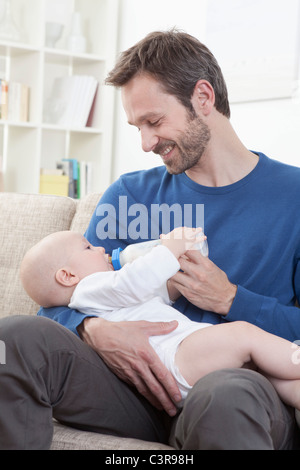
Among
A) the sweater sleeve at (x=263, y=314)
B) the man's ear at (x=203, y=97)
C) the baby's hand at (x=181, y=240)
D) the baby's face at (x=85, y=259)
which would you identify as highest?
the man's ear at (x=203, y=97)

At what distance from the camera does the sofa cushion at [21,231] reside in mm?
2000

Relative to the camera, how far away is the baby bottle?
4.94ft

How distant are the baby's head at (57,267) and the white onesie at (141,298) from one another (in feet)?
0.15

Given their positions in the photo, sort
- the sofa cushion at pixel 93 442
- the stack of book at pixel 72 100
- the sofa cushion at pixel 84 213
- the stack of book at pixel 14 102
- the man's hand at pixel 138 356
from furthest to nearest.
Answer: the stack of book at pixel 72 100, the stack of book at pixel 14 102, the sofa cushion at pixel 84 213, the man's hand at pixel 138 356, the sofa cushion at pixel 93 442

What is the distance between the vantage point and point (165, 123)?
1.65 meters

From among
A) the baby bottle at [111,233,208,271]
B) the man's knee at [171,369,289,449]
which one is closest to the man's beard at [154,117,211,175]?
the baby bottle at [111,233,208,271]

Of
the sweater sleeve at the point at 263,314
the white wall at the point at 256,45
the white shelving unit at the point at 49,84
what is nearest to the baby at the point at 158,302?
the sweater sleeve at the point at 263,314

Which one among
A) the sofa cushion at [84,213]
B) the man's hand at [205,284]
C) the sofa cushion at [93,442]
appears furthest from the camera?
the sofa cushion at [84,213]

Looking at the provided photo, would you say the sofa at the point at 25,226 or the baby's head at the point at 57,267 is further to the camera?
the sofa at the point at 25,226

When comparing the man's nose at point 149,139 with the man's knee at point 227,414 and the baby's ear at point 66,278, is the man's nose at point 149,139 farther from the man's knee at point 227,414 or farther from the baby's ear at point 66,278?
the man's knee at point 227,414

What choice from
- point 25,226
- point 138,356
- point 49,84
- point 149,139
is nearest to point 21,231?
point 25,226

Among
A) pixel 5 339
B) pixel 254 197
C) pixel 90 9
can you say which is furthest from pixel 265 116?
pixel 5 339

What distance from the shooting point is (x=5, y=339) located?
1.19 meters

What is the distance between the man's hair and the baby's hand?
408 mm
